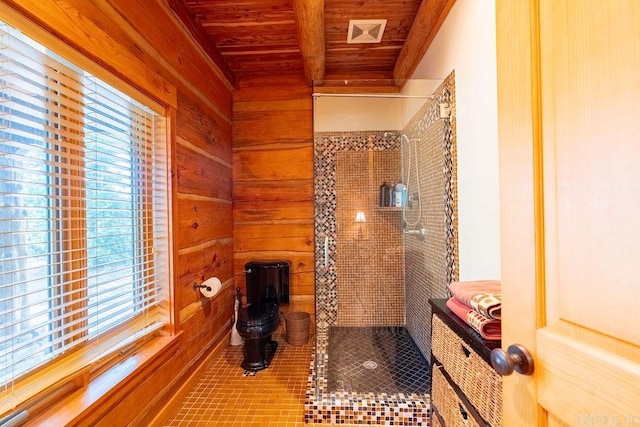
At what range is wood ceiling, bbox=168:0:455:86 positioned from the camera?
207cm

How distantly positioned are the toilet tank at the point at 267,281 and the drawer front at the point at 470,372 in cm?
191

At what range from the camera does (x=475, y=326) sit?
Answer: 95cm

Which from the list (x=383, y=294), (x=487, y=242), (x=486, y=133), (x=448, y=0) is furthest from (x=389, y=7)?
(x=383, y=294)

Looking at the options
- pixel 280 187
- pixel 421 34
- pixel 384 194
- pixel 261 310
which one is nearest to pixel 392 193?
pixel 384 194

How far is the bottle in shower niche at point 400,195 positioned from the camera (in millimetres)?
2863

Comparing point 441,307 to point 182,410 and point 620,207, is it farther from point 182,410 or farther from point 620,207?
point 182,410

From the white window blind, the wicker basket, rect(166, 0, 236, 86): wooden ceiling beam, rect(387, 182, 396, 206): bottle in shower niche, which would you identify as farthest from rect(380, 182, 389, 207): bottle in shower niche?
the white window blind

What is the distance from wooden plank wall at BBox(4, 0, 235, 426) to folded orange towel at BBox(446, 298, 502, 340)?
149 centimetres

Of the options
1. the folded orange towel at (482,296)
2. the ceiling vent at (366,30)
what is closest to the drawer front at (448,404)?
the folded orange towel at (482,296)

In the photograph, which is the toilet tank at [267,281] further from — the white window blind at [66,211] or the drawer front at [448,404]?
the drawer front at [448,404]

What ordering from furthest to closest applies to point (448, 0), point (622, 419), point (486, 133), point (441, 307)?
point (448, 0)
point (486, 133)
point (441, 307)
point (622, 419)

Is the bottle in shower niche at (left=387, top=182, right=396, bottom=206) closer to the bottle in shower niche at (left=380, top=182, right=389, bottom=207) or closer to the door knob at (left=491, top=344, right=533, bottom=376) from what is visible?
the bottle in shower niche at (left=380, top=182, right=389, bottom=207)

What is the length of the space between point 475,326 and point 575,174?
596 millimetres

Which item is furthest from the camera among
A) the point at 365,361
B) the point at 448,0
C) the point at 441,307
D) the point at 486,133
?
the point at 365,361
